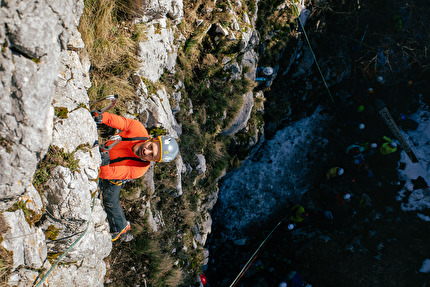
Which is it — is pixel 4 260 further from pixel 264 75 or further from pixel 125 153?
pixel 264 75

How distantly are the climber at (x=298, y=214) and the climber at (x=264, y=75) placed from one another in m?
4.48

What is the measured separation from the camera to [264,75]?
27.1 ft

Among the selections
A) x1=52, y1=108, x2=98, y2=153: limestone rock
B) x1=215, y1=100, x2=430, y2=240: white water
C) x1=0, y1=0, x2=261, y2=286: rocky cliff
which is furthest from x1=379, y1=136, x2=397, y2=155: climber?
x1=52, y1=108, x2=98, y2=153: limestone rock

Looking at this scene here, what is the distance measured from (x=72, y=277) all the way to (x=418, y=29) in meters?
12.7

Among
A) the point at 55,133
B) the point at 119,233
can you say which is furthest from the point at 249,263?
the point at 55,133

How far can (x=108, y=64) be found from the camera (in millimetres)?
4695

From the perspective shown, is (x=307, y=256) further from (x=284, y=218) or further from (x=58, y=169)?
(x=58, y=169)

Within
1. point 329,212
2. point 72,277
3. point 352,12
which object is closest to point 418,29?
point 352,12

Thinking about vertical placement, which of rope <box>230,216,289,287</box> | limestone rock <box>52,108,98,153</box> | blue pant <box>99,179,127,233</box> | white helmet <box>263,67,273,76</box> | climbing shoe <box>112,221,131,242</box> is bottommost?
rope <box>230,216,289,287</box>

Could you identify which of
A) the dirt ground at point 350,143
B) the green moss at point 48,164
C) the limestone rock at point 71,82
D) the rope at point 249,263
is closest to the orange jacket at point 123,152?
the limestone rock at point 71,82

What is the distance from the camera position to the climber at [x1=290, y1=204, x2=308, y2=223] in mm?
8836

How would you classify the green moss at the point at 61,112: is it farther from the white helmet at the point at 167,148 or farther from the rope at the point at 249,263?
the rope at the point at 249,263

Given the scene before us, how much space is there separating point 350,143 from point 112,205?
8.72 m

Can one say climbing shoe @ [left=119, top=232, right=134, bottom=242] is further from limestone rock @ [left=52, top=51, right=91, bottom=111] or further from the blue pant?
limestone rock @ [left=52, top=51, right=91, bottom=111]
